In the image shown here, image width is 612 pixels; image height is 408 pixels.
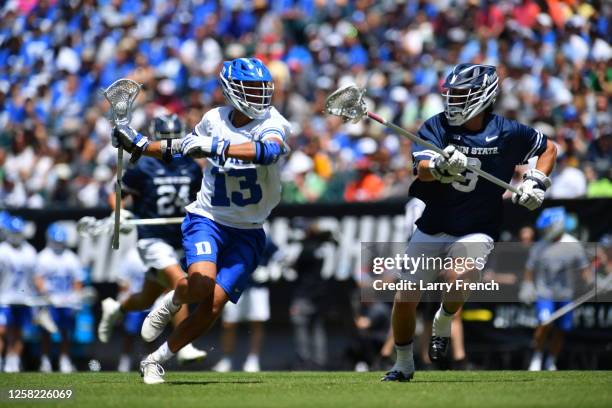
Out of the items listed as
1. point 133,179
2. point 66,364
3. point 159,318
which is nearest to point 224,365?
point 66,364

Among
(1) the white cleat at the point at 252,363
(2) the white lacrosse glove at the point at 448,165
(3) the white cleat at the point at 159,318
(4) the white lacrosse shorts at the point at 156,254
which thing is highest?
(2) the white lacrosse glove at the point at 448,165

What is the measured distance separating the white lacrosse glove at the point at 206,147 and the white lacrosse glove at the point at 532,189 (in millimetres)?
2168

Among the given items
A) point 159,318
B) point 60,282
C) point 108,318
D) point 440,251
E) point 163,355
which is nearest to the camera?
point 163,355

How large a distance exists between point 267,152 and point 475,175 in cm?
165

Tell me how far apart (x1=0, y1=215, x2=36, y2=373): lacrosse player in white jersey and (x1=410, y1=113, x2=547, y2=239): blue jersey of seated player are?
7095mm

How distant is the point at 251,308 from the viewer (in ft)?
44.7

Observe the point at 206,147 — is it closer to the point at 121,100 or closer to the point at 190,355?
the point at 121,100

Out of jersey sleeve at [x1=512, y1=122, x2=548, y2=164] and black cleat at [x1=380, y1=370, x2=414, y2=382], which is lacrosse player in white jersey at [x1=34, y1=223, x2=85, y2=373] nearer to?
black cleat at [x1=380, y1=370, x2=414, y2=382]

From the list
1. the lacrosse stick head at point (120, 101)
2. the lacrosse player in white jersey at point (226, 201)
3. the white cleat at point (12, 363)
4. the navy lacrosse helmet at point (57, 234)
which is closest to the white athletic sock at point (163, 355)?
the lacrosse player in white jersey at point (226, 201)

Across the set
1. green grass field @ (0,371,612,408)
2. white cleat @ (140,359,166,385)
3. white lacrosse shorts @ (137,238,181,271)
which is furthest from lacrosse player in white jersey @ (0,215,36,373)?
white cleat @ (140,359,166,385)

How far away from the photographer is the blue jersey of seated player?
28.7 feet

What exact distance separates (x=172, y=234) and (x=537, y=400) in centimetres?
502

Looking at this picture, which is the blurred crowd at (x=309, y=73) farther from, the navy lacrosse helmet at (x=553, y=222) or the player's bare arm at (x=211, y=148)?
the player's bare arm at (x=211, y=148)

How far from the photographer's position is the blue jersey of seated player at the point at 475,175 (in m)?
8.76
